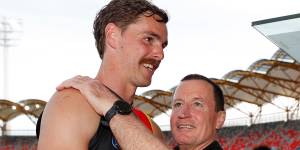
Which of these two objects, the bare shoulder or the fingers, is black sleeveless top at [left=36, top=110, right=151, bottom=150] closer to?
the bare shoulder

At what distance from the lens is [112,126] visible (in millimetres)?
A: 2537

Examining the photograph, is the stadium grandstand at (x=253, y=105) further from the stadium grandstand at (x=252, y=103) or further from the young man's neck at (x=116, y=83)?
the young man's neck at (x=116, y=83)

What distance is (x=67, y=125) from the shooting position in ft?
8.40

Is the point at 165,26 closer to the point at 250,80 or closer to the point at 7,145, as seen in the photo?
the point at 250,80

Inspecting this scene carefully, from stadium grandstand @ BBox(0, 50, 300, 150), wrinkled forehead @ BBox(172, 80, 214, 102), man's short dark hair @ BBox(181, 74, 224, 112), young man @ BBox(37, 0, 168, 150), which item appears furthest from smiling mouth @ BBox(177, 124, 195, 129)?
→ stadium grandstand @ BBox(0, 50, 300, 150)

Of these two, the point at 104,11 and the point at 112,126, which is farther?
the point at 104,11

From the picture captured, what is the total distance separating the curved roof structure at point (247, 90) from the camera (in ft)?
117

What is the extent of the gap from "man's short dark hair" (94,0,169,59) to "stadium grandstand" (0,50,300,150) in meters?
31.1

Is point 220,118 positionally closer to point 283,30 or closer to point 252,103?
point 283,30

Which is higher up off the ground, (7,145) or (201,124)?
(201,124)

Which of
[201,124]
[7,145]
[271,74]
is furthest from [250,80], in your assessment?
[201,124]

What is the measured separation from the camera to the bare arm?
254cm

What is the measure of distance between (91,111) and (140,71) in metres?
0.31

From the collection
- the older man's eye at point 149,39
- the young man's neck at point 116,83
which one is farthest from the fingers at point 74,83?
the older man's eye at point 149,39
